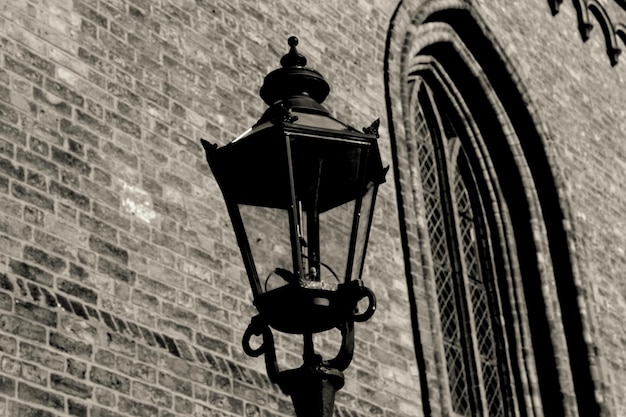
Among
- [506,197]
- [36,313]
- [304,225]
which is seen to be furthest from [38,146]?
[506,197]

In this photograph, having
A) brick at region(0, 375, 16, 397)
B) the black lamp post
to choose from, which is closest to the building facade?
brick at region(0, 375, 16, 397)

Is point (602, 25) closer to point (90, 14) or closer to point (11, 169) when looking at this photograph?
point (90, 14)

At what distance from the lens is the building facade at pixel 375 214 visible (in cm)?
563

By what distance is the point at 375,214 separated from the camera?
771 cm

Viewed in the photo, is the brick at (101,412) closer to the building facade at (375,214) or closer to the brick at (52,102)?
the building facade at (375,214)

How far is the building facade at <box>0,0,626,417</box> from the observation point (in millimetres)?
5629

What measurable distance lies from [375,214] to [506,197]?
2.52 meters

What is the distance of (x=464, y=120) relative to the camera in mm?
9992

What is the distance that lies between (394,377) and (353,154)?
10.3 feet

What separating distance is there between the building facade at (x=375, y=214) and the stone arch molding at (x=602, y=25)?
2cm

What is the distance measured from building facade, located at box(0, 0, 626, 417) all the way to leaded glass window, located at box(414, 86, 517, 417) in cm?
2

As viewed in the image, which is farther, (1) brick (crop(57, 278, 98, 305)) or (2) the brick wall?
(1) brick (crop(57, 278, 98, 305))

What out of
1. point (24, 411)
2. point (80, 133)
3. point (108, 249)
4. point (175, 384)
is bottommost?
point (24, 411)

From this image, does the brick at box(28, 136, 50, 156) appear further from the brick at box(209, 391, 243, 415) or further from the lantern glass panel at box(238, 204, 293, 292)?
the lantern glass panel at box(238, 204, 293, 292)
